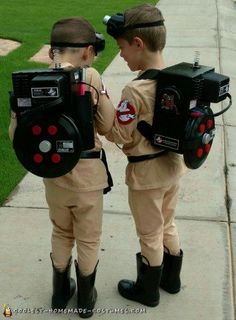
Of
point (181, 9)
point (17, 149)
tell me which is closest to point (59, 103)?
point (17, 149)

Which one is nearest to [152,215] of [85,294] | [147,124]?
[147,124]

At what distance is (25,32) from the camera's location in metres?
9.43

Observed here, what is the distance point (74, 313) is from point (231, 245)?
4.01 ft

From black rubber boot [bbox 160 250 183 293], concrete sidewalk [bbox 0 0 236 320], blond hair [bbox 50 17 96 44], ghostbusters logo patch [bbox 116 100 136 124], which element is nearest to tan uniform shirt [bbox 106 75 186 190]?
ghostbusters logo patch [bbox 116 100 136 124]

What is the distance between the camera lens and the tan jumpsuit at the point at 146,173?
245 cm

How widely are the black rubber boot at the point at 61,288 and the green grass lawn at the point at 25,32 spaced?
51.5 inches

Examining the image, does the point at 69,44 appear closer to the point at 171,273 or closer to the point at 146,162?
the point at 146,162

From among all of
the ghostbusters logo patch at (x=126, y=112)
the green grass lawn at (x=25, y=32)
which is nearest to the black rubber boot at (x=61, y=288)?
the ghostbusters logo patch at (x=126, y=112)

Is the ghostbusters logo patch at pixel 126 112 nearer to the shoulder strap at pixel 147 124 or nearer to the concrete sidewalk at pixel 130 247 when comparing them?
the shoulder strap at pixel 147 124

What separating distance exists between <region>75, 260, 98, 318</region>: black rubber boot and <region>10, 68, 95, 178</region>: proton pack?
73cm

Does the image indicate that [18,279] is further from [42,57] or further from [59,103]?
[42,57]

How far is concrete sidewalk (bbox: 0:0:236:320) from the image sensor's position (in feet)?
9.74

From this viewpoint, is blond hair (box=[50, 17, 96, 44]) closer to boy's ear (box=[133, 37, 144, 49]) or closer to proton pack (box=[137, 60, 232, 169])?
boy's ear (box=[133, 37, 144, 49])

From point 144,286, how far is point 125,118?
1000 mm
